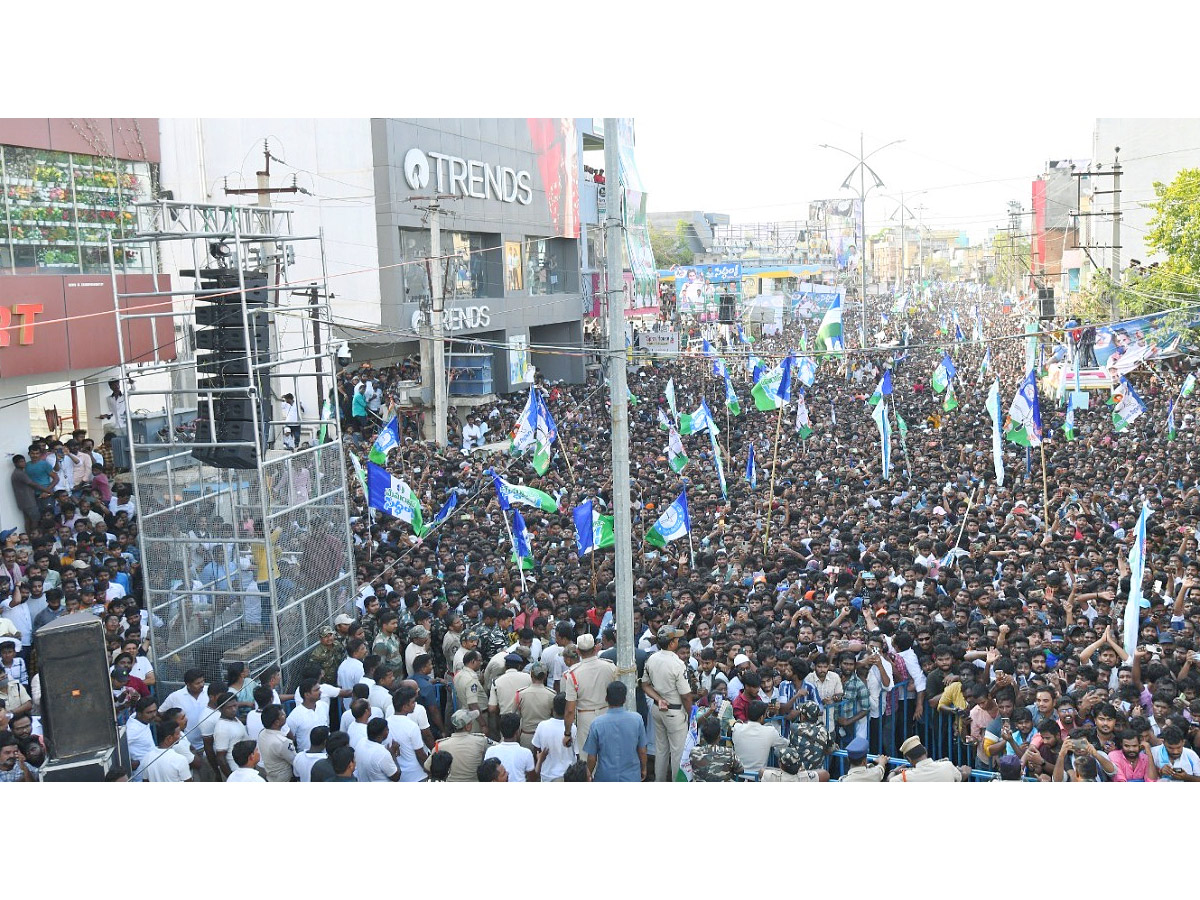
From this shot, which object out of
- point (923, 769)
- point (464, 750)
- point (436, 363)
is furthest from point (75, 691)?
point (436, 363)

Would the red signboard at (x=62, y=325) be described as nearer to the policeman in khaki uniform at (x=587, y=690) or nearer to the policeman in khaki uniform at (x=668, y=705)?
the policeman in khaki uniform at (x=587, y=690)

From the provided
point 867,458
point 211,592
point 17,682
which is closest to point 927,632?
point 211,592

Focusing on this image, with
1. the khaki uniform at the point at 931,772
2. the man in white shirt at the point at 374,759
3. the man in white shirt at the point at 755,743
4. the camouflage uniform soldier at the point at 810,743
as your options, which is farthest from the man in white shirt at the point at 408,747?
the khaki uniform at the point at 931,772

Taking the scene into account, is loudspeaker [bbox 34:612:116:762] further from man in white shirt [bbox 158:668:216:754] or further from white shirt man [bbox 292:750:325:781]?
white shirt man [bbox 292:750:325:781]

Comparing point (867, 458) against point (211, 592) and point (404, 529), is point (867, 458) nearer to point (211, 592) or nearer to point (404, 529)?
point (404, 529)

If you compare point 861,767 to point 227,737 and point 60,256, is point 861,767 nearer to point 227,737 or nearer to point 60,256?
point 227,737
